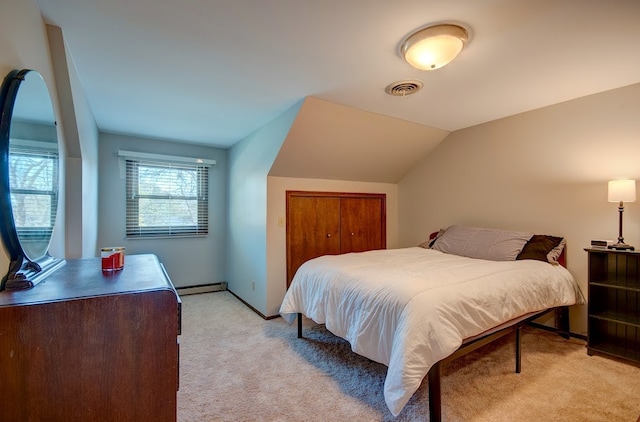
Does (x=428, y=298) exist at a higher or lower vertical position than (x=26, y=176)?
lower

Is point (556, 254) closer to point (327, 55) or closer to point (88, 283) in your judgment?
point (327, 55)

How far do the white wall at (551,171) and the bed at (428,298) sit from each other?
254mm

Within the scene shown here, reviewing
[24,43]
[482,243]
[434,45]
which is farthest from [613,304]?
[24,43]

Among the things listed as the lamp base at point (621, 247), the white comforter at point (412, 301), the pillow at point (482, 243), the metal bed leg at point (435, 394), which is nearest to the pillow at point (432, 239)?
the pillow at point (482, 243)

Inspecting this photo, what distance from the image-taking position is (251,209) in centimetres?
360

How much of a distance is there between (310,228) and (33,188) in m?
2.65

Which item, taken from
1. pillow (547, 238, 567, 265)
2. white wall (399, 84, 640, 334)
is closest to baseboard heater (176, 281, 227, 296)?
white wall (399, 84, 640, 334)

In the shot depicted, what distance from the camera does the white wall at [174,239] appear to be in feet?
12.0

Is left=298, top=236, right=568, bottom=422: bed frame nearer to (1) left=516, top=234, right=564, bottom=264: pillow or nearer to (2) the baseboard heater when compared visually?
(1) left=516, top=234, right=564, bottom=264: pillow

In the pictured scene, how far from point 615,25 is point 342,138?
83.5 inches

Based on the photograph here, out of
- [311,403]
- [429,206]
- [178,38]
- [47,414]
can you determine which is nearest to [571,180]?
[429,206]

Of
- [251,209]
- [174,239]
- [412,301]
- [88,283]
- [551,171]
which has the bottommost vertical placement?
[412,301]

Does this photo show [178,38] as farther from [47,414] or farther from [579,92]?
[579,92]

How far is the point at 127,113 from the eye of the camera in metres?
2.95
